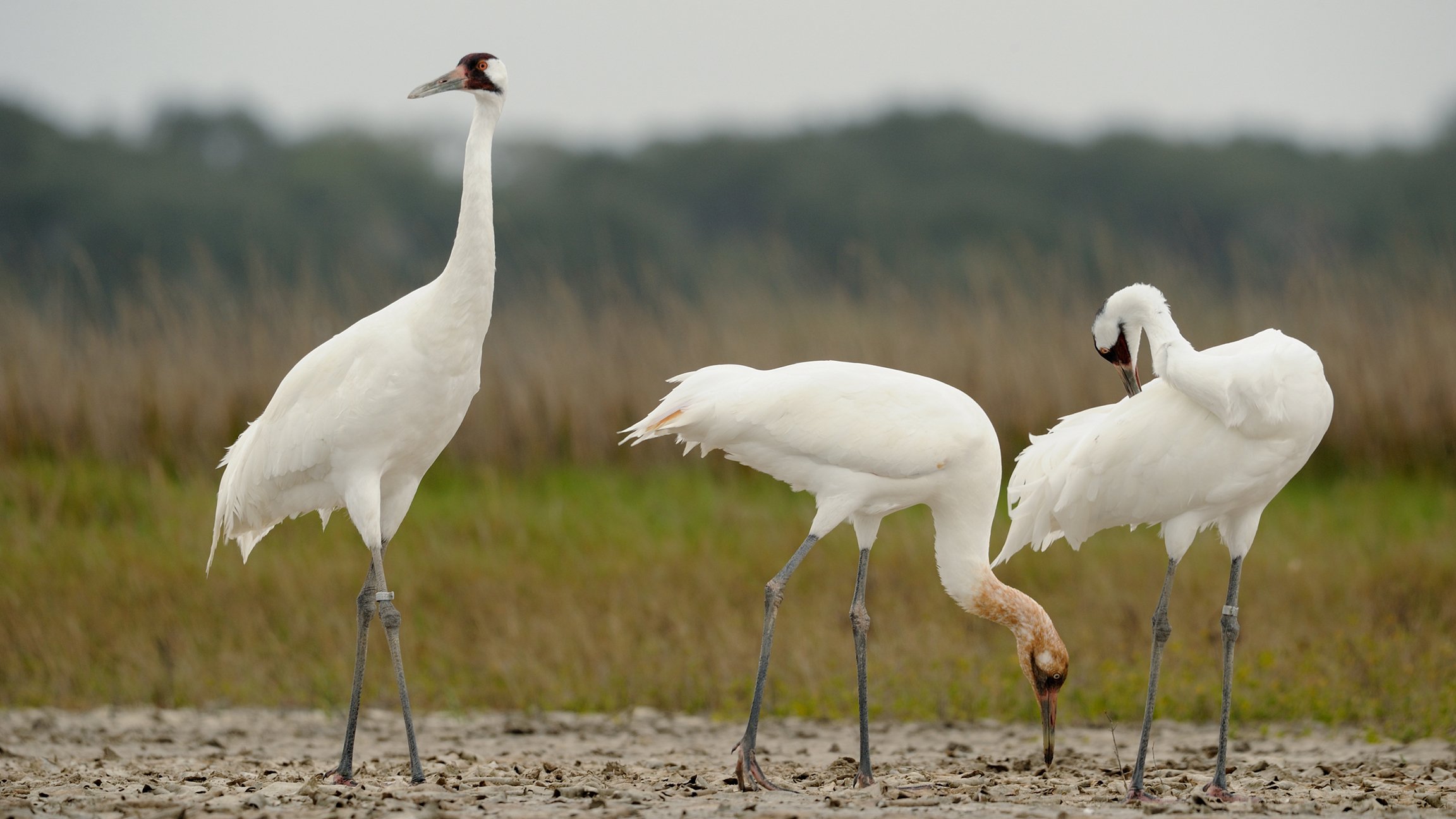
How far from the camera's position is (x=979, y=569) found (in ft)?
21.2

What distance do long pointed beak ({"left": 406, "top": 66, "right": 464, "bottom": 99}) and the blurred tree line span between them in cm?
1749

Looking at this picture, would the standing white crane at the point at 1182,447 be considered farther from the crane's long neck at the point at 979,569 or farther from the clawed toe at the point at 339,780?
the clawed toe at the point at 339,780

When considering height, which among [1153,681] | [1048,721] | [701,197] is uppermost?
[701,197]

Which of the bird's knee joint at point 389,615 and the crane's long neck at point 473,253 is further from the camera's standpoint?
the bird's knee joint at point 389,615

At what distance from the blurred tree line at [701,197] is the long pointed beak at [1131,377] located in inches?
703

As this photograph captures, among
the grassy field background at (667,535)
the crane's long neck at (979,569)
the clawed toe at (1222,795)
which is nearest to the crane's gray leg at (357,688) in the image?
the grassy field background at (667,535)

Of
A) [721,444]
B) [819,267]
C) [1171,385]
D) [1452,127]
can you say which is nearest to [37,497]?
[721,444]

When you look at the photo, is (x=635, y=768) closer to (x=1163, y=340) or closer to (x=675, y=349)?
(x=1163, y=340)

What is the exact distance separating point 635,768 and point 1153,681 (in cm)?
228

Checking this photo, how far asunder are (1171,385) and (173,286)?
13541 millimetres

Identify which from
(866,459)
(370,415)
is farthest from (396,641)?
(866,459)

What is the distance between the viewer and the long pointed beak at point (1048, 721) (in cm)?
643

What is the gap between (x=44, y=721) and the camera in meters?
7.69

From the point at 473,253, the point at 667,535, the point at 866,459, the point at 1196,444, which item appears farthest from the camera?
the point at 667,535
